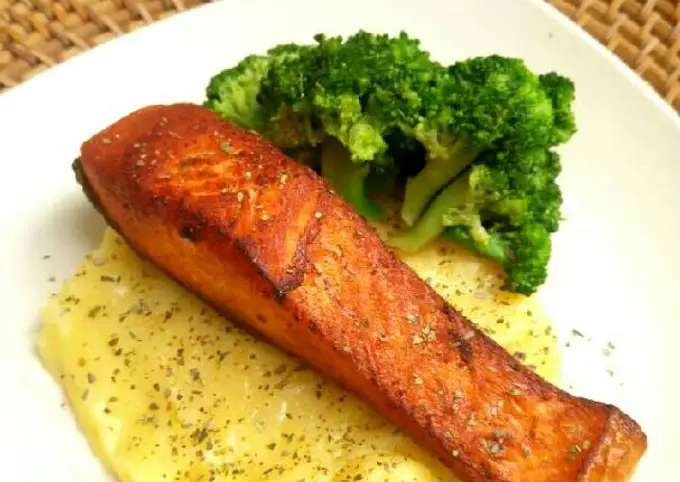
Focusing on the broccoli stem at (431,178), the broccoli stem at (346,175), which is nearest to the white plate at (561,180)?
the broccoli stem at (431,178)

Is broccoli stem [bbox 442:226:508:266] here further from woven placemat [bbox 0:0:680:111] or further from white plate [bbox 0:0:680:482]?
woven placemat [bbox 0:0:680:111]

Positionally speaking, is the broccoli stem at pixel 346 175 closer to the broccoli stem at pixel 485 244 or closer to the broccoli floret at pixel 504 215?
the broccoli floret at pixel 504 215

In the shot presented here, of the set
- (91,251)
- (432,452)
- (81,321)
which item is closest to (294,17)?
(91,251)

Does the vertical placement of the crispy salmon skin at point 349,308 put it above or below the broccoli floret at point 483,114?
below

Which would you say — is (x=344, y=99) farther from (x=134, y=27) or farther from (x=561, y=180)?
(x=134, y=27)

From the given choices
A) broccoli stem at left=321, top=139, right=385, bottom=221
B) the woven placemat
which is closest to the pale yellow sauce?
broccoli stem at left=321, top=139, right=385, bottom=221

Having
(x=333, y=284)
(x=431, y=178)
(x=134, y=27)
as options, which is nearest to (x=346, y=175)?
(x=431, y=178)
